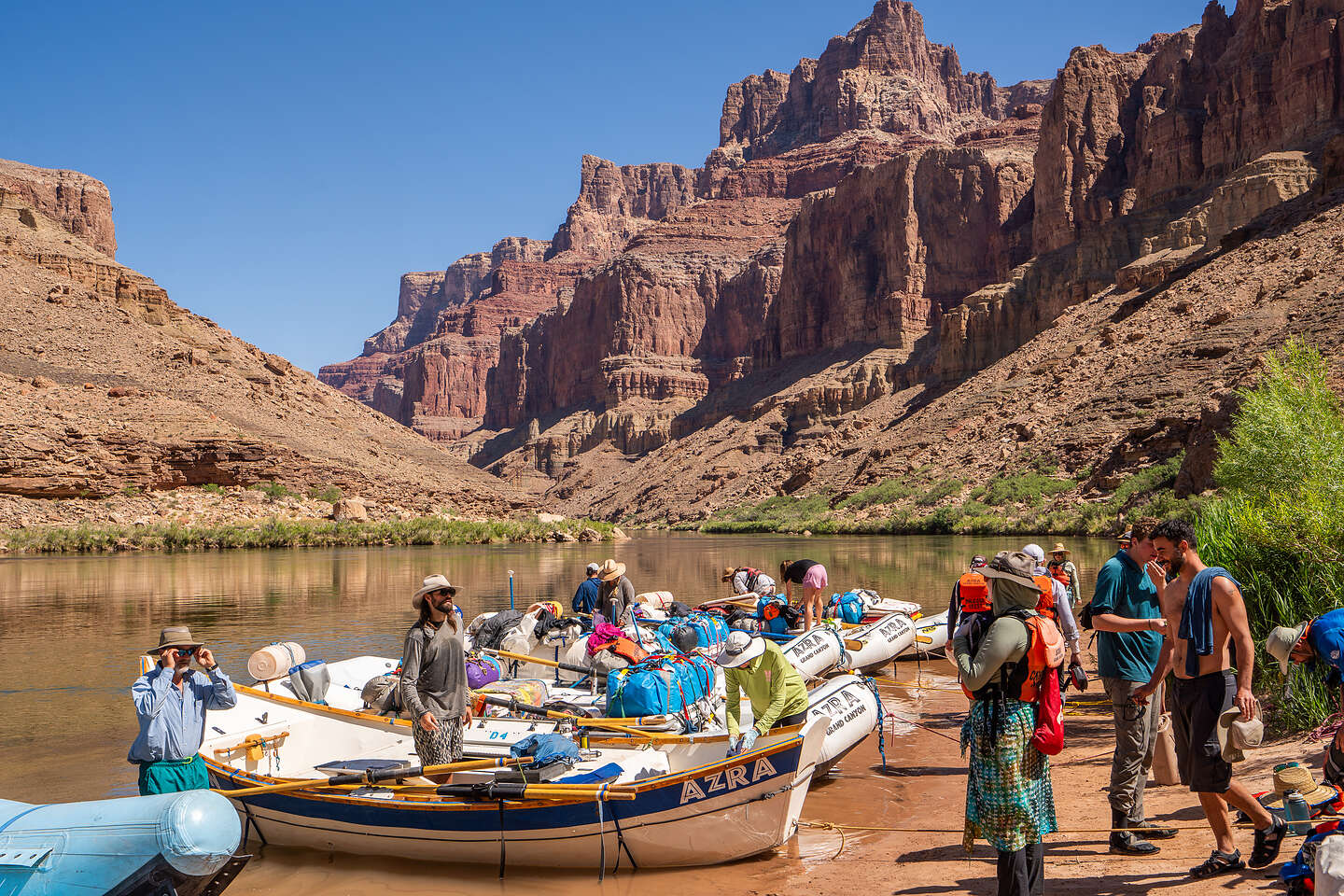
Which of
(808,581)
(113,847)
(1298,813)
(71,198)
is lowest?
(113,847)

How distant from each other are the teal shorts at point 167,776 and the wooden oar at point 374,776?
125 cm

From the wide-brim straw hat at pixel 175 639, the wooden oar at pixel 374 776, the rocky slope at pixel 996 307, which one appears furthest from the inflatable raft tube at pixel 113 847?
the rocky slope at pixel 996 307

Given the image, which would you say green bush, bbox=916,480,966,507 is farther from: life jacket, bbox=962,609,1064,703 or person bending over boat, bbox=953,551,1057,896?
life jacket, bbox=962,609,1064,703

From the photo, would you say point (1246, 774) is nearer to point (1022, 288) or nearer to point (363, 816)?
point (363, 816)

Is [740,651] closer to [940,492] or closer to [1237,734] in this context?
[1237,734]

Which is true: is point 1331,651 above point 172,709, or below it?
above

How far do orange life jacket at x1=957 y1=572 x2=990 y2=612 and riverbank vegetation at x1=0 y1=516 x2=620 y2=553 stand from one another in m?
49.3

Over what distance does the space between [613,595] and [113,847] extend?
9697mm

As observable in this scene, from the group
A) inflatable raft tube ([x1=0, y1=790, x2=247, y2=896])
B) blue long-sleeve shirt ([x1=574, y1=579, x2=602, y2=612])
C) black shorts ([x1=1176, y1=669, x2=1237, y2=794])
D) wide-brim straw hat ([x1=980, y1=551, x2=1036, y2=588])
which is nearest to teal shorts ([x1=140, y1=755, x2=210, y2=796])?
inflatable raft tube ([x1=0, y1=790, x2=247, y2=896])

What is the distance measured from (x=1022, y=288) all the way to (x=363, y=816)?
91961mm

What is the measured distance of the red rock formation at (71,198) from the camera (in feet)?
372

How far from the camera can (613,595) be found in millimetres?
14250

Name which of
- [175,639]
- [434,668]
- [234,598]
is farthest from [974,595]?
[234,598]

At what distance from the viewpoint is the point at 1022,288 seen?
3610 inches
